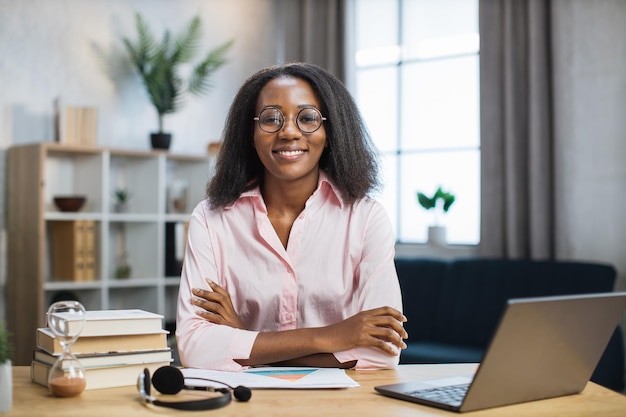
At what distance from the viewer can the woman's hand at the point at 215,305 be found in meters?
2.01

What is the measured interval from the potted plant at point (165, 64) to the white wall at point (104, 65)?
0.13 meters

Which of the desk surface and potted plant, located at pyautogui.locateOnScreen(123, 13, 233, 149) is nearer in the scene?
the desk surface

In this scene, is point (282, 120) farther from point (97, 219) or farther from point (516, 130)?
point (516, 130)

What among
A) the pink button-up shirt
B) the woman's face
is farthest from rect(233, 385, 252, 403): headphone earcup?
the woman's face

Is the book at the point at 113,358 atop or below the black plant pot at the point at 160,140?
below

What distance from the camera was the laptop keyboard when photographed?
4.62 feet

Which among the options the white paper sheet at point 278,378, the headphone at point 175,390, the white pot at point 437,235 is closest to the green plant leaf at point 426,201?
the white pot at point 437,235

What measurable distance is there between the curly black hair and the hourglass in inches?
32.0

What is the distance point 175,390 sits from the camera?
1.48m

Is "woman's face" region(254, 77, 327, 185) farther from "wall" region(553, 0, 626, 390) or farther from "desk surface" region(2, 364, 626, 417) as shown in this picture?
Result: "wall" region(553, 0, 626, 390)

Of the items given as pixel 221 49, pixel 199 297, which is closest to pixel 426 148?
pixel 221 49

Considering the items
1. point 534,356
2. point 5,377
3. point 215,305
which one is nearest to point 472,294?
point 215,305

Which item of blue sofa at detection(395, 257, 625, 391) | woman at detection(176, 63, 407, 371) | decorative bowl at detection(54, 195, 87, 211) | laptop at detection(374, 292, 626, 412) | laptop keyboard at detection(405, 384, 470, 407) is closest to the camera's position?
laptop at detection(374, 292, 626, 412)

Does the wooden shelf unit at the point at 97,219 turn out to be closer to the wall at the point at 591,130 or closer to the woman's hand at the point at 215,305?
the wall at the point at 591,130
